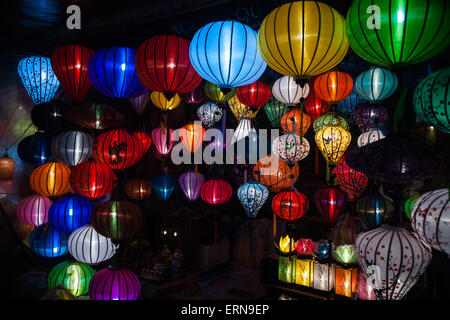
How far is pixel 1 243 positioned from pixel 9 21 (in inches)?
114

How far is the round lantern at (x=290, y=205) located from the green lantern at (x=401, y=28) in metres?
1.90

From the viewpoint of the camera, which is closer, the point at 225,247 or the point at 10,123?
the point at 10,123

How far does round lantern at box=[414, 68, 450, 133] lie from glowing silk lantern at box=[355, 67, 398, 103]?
1.27 metres

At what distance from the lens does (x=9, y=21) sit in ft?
12.4

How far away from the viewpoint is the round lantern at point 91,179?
2.81 metres

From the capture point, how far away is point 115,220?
2.58 meters

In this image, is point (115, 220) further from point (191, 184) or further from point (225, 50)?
point (191, 184)

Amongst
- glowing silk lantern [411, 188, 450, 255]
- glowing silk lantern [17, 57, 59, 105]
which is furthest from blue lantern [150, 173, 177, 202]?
glowing silk lantern [411, 188, 450, 255]

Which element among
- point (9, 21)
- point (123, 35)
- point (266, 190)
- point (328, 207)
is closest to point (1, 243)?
point (9, 21)

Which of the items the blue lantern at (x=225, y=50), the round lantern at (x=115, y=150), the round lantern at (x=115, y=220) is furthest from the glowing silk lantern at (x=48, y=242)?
the blue lantern at (x=225, y=50)

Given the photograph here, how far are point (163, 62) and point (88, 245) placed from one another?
1.72 metres

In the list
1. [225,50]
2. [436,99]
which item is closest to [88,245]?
[225,50]

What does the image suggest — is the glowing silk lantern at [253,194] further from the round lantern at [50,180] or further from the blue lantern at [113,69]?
the round lantern at [50,180]

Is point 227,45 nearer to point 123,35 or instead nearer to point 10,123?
point 123,35
